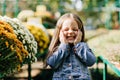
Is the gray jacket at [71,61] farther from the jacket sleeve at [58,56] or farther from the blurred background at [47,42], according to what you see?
the blurred background at [47,42]

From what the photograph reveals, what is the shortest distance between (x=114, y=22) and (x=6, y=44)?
16.5m

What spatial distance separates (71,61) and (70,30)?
37cm

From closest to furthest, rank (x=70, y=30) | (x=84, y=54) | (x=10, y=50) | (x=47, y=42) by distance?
(x=84, y=54)
(x=70, y=30)
(x=10, y=50)
(x=47, y=42)

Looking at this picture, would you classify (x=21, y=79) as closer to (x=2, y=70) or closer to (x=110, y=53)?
(x=110, y=53)

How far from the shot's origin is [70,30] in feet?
18.7

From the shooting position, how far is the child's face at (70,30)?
5719 mm

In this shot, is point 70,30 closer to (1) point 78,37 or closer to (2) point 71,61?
(1) point 78,37

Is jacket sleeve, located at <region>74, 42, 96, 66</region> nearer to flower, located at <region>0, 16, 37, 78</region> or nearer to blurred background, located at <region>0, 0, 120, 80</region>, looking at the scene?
blurred background, located at <region>0, 0, 120, 80</region>

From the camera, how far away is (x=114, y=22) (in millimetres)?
22000

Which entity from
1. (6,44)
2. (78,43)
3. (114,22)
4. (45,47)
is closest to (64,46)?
(78,43)

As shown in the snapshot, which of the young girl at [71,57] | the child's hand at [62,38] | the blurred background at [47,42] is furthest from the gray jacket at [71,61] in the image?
the blurred background at [47,42]

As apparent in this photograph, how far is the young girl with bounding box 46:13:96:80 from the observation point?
5570 millimetres

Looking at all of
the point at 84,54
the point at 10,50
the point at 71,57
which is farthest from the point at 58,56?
the point at 10,50

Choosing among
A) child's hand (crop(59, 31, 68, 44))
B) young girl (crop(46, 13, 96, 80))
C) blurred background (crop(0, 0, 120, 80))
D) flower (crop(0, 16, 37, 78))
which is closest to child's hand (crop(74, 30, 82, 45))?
young girl (crop(46, 13, 96, 80))
